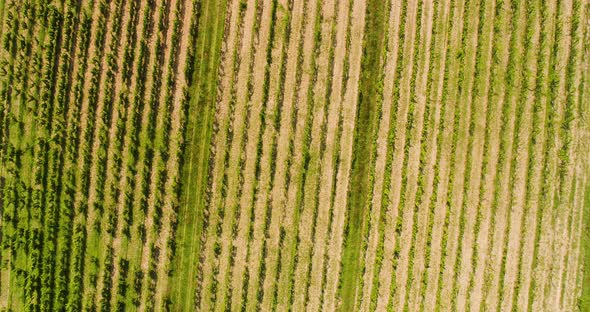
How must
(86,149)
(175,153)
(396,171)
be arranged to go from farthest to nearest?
(396,171), (175,153), (86,149)

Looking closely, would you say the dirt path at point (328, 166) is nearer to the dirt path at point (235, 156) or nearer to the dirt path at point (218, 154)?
the dirt path at point (235, 156)

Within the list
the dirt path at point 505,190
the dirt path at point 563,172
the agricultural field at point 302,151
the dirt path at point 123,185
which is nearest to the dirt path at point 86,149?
the agricultural field at point 302,151

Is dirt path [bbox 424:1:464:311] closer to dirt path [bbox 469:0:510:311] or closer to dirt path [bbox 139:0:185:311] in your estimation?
dirt path [bbox 469:0:510:311]

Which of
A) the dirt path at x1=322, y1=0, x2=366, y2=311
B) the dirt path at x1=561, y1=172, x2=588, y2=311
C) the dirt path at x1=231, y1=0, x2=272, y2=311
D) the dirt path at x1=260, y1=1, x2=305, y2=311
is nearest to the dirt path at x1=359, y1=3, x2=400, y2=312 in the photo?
the dirt path at x1=322, y1=0, x2=366, y2=311

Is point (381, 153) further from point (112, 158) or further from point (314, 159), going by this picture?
point (112, 158)

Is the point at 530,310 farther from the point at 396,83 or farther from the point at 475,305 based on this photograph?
the point at 396,83

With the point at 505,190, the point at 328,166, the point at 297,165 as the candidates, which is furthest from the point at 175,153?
the point at 505,190

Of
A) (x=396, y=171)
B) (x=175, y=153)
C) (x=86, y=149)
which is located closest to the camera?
(x=86, y=149)

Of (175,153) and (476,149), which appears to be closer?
(175,153)
